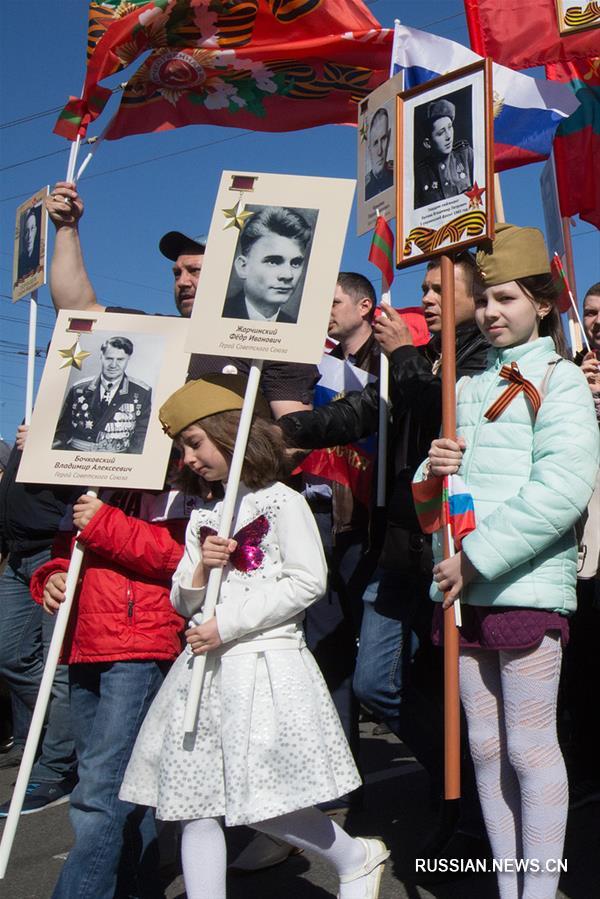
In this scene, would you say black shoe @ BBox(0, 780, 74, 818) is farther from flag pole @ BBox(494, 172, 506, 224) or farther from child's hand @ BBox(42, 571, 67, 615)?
flag pole @ BBox(494, 172, 506, 224)

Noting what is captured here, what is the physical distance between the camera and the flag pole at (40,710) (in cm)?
309

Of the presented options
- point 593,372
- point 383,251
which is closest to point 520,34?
point 383,251

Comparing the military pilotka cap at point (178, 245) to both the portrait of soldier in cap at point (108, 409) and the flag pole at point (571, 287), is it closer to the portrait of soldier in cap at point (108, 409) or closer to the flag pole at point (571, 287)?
the portrait of soldier in cap at point (108, 409)

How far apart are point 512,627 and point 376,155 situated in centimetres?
205

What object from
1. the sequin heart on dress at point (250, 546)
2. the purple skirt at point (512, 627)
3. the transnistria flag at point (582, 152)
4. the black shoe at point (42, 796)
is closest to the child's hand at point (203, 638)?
the sequin heart on dress at point (250, 546)

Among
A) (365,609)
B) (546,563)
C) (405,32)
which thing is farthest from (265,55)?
(546,563)

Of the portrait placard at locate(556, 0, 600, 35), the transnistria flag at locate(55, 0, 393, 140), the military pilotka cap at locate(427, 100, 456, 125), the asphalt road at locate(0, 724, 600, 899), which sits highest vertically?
the portrait placard at locate(556, 0, 600, 35)

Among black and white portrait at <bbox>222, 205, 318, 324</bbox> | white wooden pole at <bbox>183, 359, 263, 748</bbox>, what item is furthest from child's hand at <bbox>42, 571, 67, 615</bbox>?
black and white portrait at <bbox>222, 205, 318, 324</bbox>

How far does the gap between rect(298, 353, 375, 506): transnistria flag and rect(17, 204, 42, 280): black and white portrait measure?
126cm

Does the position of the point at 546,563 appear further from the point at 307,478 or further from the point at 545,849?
the point at 307,478

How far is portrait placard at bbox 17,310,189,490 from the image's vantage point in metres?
3.39

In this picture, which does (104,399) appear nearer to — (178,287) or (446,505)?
(178,287)

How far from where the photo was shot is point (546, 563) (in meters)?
2.92

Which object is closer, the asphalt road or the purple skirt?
the purple skirt
